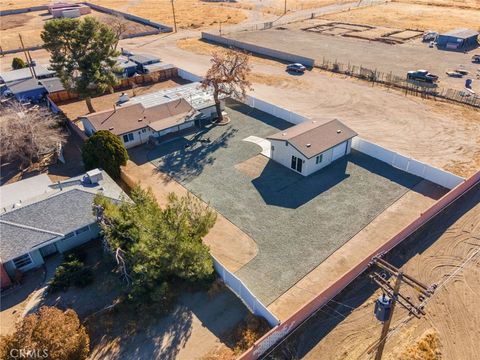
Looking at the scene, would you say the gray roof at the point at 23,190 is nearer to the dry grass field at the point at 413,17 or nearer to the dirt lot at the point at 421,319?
the dirt lot at the point at 421,319

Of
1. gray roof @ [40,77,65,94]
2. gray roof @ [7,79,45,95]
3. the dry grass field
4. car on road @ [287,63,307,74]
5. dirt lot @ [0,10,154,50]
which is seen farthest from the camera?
the dry grass field

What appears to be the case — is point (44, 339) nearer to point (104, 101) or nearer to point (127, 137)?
point (127, 137)

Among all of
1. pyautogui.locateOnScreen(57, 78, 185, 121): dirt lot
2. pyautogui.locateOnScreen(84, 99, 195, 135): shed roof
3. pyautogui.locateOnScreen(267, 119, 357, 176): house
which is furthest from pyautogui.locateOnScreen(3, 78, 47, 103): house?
pyautogui.locateOnScreen(267, 119, 357, 176): house

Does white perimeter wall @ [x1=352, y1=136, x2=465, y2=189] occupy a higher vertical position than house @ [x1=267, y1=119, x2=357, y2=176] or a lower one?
lower

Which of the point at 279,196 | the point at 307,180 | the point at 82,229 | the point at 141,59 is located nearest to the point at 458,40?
the point at 307,180

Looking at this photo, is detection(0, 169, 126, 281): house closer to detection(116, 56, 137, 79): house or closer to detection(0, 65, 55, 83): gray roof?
detection(116, 56, 137, 79): house

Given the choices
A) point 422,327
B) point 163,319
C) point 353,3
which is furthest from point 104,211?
point 353,3
